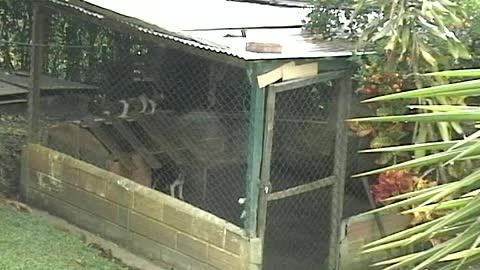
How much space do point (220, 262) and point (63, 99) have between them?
7.43 ft

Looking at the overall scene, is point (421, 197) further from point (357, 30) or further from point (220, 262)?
point (357, 30)

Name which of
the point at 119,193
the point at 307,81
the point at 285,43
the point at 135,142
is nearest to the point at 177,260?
the point at 119,193

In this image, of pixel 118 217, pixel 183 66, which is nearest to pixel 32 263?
pixel 118 217

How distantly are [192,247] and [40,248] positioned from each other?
110cm

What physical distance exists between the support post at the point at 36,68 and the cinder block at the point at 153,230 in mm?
1411

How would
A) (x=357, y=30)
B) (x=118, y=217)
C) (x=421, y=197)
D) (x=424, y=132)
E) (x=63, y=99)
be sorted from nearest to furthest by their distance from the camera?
1. (x=421, y=197)
2. (x=424, y=132)
3. (x=357, y=30)
4. (x=118, y=217)
5. (x=63, y=99)

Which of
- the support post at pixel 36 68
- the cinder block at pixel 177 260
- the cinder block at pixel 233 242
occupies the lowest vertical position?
the cinder block at pixel 177 260

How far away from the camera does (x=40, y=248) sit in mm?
5625

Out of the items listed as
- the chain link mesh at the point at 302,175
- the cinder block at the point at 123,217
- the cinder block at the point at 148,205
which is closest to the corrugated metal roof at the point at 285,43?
the chain link mesh at the point at 302,175

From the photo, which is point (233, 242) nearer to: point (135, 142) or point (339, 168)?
point (339, 168)

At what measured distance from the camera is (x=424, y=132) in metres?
4.81

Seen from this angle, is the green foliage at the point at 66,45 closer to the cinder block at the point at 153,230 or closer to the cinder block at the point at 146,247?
the cinder block at the point at 153,230

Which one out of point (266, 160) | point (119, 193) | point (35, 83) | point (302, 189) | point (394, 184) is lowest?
point (119, 193)

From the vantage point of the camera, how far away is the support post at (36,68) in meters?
6.55
